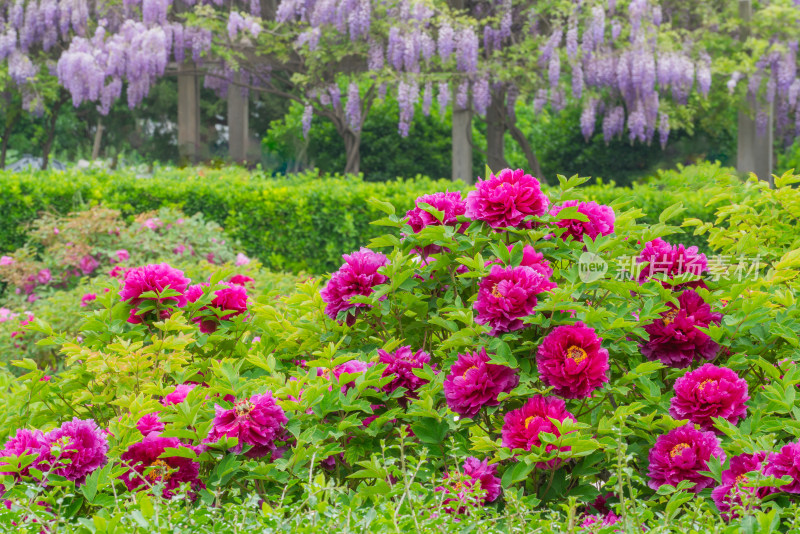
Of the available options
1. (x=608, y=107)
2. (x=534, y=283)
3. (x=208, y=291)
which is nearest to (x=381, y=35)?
(x=608, y=107)

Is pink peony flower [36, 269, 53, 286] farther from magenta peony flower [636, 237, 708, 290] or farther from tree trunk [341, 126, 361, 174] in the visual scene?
tree trunk [341, 126, 361, 174]

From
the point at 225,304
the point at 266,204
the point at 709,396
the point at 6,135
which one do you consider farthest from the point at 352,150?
the point at 709,396

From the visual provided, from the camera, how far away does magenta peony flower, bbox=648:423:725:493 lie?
6.56 feet

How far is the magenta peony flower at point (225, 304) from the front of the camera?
2711mm

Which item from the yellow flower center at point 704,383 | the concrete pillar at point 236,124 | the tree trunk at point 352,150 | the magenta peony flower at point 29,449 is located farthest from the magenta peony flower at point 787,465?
the concrete pillar at point 236,124

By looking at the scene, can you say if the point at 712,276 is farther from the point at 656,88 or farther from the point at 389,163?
the point at 389,163

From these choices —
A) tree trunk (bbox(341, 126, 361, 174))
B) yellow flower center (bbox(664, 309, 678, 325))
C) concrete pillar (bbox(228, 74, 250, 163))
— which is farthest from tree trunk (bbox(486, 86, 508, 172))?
yellow flower center (bbox(664, 309, 678, 325))

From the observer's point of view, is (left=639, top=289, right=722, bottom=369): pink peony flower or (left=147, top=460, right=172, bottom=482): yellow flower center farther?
(left=639, top=289, right=722, bottom=369): pink peony flower

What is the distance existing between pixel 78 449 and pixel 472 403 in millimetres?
1018

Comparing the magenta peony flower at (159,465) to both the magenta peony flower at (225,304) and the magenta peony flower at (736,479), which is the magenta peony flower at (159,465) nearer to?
the magenta peony flower at (225,304)

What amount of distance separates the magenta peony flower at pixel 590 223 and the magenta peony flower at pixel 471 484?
737 millimetres

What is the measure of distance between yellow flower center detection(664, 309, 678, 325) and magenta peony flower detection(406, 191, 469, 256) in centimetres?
64

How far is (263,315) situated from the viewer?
8.64 feet

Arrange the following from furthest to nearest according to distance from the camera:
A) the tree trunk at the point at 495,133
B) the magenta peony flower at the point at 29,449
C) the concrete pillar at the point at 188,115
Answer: the concrete pillar at the point at 188,115 → the tree trunk at the point at 495,133 → the magenta peony flower at the point at 29,449
